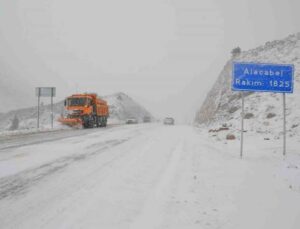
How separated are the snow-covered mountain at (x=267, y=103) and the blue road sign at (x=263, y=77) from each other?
7.47m

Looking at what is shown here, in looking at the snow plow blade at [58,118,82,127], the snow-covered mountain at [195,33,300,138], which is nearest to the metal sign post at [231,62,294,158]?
the snow-covered mountain at [195,33,300,138]

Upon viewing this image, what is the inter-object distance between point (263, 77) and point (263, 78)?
45mm

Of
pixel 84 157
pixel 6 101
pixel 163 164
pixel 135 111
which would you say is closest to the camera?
pixel 163 164

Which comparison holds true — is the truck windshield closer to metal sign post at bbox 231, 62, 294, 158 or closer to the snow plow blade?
the snow plow blade

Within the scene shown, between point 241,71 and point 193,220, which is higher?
point 241,71

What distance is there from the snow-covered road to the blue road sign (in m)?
3.92

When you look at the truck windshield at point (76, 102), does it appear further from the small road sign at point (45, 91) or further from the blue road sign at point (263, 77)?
the blue road sign at point (263, 77)

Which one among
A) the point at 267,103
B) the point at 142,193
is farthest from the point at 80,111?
the point at 142,193

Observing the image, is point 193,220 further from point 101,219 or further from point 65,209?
point 65,209

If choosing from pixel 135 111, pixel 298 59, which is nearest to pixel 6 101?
pixel 135 111

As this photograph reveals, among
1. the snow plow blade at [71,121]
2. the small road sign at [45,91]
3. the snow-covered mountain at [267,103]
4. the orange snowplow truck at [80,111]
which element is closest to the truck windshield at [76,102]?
the orange snowplow truck at [80,111]

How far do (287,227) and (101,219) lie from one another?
8.64ft

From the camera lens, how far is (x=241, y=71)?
45.1 ft

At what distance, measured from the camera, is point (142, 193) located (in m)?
6.30
